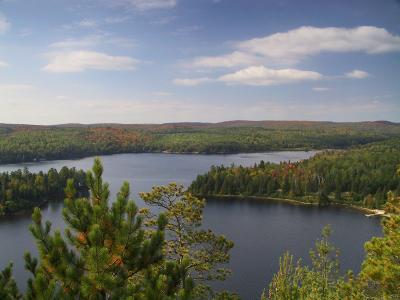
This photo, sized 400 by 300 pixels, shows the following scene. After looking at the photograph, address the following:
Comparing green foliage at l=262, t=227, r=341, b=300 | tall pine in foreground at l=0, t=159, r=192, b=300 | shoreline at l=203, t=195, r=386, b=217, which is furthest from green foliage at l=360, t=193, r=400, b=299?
shoreline at l=203, t=195, r=386, b=217

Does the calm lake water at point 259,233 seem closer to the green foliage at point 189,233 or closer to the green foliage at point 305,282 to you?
the green foliage at point 305,282

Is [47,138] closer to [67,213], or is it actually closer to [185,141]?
[185,141]

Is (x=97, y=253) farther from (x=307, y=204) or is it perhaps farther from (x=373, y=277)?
(x=307, y=204)

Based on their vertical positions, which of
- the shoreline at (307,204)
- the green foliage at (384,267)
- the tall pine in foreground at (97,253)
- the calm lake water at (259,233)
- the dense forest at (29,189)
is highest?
the tall pine in foreground at (97,253)

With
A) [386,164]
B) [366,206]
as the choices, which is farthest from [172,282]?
[386,164]

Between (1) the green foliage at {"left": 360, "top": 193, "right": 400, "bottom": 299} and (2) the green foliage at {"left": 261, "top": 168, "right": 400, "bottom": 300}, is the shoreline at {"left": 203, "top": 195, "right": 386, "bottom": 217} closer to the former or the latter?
(2) the green foliage at {"left": 261, "top": 168, "right": 400, "bottom": 300}

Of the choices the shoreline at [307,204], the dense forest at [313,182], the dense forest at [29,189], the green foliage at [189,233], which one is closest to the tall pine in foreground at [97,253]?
the green foliage at [189,233]
